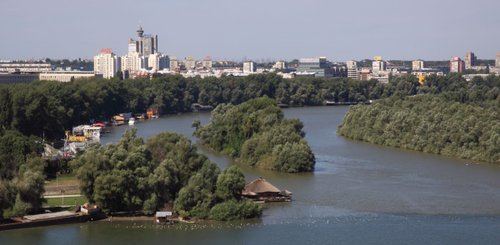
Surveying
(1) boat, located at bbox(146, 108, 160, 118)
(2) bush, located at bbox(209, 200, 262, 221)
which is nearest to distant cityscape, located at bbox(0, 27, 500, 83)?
(1) boat, located at bbox(146, 108, 160, 118)

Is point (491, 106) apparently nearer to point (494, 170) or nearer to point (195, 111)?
point (494, 170)

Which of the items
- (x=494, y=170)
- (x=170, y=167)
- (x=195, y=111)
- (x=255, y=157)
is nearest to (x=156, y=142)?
(x=170, y=167)

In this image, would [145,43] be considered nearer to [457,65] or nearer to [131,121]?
[457,65]

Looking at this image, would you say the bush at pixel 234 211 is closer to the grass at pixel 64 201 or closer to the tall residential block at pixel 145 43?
the grass at pixel 64 201

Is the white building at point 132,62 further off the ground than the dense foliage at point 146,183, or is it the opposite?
the white building at point 132,62

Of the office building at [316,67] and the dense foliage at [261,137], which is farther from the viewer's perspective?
the office building at [316,67]

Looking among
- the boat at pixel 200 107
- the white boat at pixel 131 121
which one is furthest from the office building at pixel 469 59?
the white boat at pixel 131 121

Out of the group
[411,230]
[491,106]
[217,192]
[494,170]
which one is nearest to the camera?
[411,230]
